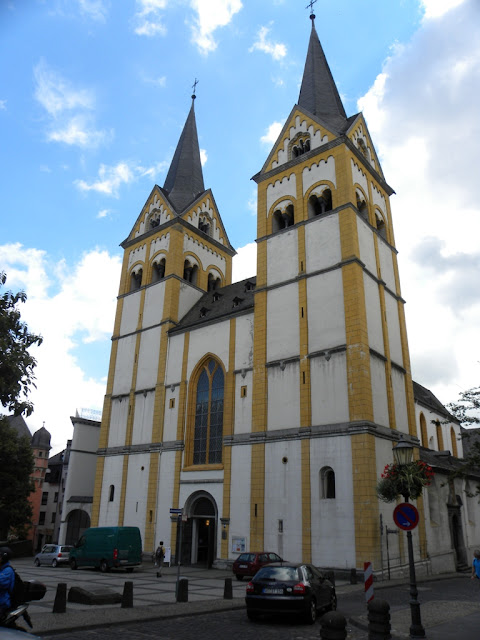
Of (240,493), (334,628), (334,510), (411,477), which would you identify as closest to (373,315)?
(334,510)

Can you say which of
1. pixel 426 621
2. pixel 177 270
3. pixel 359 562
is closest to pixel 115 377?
pixel 177 270

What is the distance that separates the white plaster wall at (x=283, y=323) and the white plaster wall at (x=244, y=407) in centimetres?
199

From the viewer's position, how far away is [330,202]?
30.7 metres

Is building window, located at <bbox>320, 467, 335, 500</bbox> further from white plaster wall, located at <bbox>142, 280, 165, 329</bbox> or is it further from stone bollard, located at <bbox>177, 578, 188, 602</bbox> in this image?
white plaster wall, located at <bbox>142, 280, 165, 329</bbox>

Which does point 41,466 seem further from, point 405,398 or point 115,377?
point 405,398

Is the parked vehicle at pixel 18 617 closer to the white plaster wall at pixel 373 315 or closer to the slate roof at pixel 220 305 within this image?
the white plaster wall at pixel 373 315

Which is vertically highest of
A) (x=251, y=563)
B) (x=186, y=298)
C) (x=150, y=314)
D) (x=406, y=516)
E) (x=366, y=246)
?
(x=186, y=298)

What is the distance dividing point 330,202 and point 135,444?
20.1 meters

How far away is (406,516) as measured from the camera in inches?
426

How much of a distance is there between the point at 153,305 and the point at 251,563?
21372 mm

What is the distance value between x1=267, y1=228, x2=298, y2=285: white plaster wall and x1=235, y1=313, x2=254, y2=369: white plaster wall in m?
2.78

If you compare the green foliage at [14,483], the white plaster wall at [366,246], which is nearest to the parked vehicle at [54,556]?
the green foliage at [14,483]

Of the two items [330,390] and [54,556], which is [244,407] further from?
[54,556]

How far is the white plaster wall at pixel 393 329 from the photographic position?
28453mm
